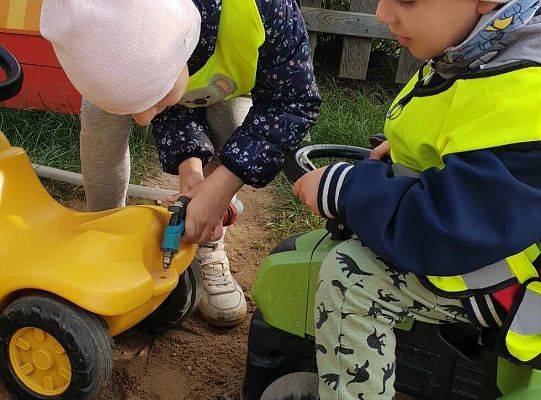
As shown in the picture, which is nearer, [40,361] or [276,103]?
[40,361]

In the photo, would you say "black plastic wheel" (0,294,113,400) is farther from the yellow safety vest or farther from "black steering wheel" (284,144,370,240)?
the yellow safety vest

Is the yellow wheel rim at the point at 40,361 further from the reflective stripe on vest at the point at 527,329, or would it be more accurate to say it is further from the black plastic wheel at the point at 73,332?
the reflective stripe on vest at the point at 527,329

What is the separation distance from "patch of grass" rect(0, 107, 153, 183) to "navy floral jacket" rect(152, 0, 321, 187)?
0.78m

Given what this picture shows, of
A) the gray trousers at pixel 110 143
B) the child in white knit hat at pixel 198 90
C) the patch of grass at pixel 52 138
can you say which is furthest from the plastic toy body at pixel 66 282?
the patch of grass at pixel 52 138

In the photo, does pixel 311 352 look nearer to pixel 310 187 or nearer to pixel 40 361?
pixel 310 187

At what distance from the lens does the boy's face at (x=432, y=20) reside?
0.79 metres

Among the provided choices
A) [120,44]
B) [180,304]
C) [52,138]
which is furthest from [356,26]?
[120,44]

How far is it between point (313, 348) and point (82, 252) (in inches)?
14.6

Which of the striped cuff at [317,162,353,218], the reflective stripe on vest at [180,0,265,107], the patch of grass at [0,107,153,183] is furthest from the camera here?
the patch of grass at [0,107,153,183]

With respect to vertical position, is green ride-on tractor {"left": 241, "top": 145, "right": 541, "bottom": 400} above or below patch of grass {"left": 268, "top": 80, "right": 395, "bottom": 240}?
above

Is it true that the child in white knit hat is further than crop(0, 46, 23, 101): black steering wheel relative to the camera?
No

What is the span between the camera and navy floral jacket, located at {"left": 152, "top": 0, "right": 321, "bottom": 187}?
117cm

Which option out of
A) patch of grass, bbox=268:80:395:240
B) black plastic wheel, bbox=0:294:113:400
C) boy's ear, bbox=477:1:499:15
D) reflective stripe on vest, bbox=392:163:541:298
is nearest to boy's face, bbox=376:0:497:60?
boy's ear, bbox=477:1:499:15

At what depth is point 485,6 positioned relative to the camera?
779mm
